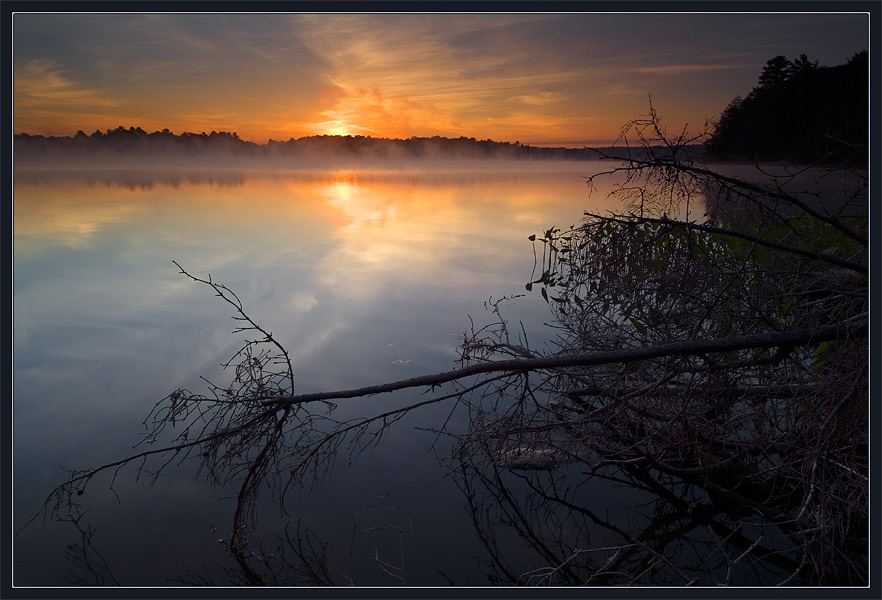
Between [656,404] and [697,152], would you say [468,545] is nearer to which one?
[656,404]

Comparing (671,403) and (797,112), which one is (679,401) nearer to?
(671,403)

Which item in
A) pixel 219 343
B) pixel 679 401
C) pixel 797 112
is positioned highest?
pixel 797 112

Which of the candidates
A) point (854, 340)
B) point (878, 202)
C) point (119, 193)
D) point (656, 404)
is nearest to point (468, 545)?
point (656, 404)

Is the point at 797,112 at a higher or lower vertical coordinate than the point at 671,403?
higher

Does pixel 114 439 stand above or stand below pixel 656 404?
below

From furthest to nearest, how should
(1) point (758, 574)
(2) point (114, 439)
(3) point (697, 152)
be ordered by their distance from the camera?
(2) point (114, 439) < (1) point (758, 574) < (3) point (697, 152)

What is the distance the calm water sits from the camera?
4.27 meters

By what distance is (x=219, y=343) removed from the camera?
8375 millimetres

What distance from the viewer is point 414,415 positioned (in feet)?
19.6

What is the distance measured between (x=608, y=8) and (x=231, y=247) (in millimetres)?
14991

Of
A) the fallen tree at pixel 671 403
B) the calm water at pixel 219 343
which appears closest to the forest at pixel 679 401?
the fallen tree at pixel 671 403

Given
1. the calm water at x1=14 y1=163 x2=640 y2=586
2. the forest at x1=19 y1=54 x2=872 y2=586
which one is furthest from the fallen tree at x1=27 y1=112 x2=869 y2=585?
the calm water at x1=14 y1=163 x2=640 y2=586

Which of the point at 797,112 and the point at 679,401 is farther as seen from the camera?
the point at 797,112

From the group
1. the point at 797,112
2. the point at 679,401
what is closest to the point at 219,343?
the point at 679,401
